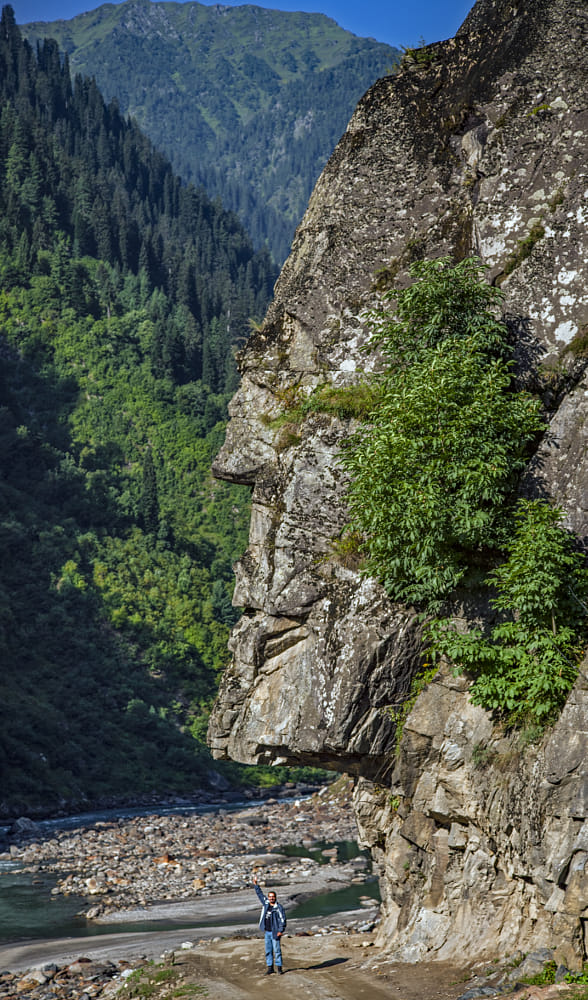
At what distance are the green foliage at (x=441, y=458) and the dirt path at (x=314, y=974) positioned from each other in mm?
7080

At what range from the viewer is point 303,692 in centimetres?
1934

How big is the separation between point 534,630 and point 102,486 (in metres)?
69.5

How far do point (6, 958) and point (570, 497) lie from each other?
70.8 ft

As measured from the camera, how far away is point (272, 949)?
1933 cm

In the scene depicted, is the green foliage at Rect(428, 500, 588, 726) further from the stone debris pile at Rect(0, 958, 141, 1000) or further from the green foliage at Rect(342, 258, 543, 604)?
the stone debris pile at Rect(0, 958, 141, 1000)

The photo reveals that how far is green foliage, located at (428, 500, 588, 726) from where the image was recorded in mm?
15992

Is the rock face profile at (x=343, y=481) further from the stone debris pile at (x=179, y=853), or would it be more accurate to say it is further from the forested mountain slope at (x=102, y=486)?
the forested mountain slope at (x=102, y=486)

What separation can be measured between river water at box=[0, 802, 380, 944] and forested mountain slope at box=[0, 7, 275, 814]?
48.9 ft

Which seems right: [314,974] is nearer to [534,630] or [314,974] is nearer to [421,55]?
[534,630]

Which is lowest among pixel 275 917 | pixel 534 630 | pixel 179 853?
pixel 179 853

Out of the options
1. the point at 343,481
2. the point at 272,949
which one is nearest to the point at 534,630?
the point at 343,481

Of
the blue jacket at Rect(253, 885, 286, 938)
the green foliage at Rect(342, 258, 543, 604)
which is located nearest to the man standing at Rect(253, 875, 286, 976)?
the blue jacket at Rect(253, 885, 286, 938)

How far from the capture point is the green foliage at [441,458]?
56.2 ft

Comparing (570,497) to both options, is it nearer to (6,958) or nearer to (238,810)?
(6,958)
